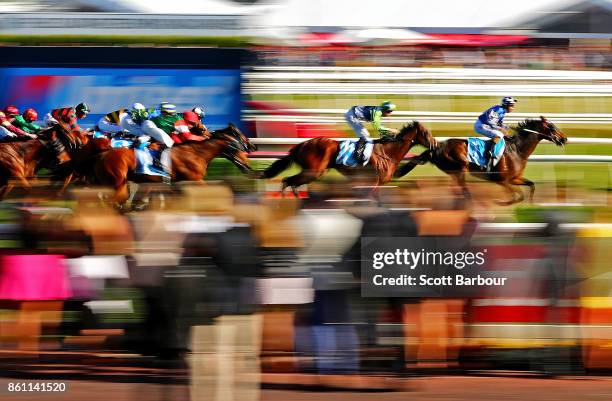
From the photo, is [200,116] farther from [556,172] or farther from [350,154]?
[556,172]

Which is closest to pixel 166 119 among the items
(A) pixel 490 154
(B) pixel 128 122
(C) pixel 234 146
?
(B) pixel 128 122

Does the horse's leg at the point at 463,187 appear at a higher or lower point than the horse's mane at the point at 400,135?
lower

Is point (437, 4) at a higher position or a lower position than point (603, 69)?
higher

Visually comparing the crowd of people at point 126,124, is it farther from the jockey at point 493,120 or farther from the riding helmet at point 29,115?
the jockey at point 493,120

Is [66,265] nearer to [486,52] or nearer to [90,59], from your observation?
[90,59]

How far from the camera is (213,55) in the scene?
16.5m

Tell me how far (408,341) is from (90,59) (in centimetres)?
1160

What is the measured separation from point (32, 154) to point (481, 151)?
5.82 meters

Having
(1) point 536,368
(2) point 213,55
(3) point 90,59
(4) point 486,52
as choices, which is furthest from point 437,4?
(1) point 536,368

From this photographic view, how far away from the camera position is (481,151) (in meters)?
14.3

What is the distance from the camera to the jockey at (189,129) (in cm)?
1488

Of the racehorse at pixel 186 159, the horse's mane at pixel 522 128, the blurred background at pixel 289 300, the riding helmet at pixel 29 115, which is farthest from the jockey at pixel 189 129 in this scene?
the blurred background at pixel 289 300

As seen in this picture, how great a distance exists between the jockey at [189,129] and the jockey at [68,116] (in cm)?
132

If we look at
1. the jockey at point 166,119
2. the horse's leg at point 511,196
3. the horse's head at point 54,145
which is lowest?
the horse's leg at point 511,196
